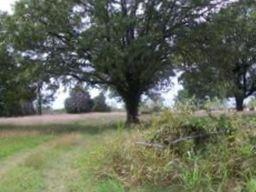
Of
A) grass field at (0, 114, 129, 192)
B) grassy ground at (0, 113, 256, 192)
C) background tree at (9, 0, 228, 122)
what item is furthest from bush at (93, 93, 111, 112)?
grassy ground at (0, 113, 256, 192)

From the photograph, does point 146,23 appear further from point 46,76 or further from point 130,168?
point 130,168

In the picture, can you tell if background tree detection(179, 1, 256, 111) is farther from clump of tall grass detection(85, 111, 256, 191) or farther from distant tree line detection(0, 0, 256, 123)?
clump of tall grass detection(85, 111, 256, 191)

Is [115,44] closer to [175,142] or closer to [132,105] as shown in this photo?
[132,105]

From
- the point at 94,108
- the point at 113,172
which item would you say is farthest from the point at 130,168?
the point at 94,108

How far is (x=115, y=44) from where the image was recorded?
103ft

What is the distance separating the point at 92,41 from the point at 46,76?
338 cm

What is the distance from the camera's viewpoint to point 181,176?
9.91 meters

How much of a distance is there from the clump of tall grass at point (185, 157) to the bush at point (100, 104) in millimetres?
37160

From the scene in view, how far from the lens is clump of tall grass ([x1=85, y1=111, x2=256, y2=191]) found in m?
9.75

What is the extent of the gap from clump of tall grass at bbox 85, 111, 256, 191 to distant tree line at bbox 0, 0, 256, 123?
19.0 meters

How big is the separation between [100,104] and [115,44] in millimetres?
19228

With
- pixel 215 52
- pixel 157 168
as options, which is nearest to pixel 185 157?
pixel 157 168

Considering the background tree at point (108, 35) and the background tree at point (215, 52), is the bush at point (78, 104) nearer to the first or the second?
the background tree at point (215, 52)

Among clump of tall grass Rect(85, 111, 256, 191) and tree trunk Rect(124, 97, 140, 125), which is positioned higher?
tree trunk Rect(124, 97, 140, 125)
